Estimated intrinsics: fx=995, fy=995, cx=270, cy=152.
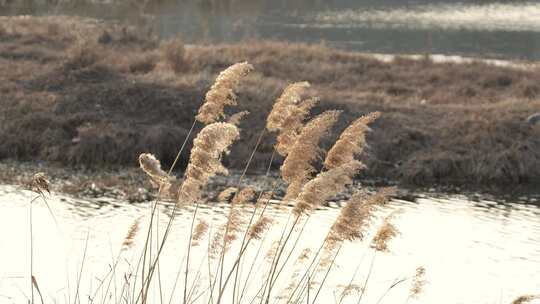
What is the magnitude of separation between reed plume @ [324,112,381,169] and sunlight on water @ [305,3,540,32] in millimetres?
34188

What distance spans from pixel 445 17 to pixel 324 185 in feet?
137

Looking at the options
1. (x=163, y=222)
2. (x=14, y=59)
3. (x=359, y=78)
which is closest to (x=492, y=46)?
(x=359, y=78)

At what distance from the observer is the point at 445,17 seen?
45.4 m

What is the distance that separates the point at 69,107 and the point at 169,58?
14.5 ft

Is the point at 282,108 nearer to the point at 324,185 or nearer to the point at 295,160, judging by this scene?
the point at 295,160

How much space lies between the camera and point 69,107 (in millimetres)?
16219

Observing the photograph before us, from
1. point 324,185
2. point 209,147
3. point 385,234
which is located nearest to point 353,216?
point 324,185

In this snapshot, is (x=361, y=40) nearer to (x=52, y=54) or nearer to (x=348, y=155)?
(x=52, y=54)

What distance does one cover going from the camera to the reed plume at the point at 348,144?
489 cm

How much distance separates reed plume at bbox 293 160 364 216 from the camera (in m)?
4.71

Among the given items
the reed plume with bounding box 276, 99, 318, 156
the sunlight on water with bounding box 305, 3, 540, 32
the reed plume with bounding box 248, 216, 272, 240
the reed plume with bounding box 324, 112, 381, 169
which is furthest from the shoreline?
the sunlight on water with bounding box 305, 3, 540, 32

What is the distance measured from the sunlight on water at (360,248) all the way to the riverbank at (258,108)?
1.76 m

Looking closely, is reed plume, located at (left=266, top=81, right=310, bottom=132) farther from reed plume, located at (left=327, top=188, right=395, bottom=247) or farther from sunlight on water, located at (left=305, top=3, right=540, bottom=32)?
sunlight on water, located at (left=305, top=3, right=540, bottom=32)

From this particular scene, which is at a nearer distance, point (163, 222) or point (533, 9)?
point (163, 222)
